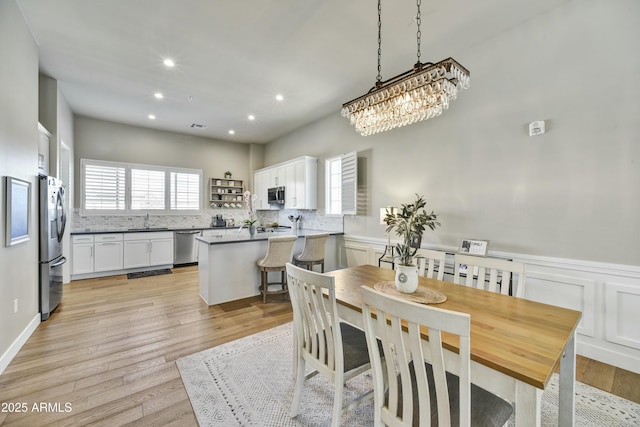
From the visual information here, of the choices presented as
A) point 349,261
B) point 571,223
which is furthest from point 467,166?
point 349,261

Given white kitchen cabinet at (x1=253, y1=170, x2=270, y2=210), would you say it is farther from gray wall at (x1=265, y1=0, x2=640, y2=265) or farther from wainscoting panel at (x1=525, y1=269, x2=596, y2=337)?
wainscoting panel at (x1=525, y1=269, x2=596, y2=337)

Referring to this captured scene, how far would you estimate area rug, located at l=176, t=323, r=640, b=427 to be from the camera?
1752 mm

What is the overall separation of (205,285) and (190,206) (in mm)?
3518

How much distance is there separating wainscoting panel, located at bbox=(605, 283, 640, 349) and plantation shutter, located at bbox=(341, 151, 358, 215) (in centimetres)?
311

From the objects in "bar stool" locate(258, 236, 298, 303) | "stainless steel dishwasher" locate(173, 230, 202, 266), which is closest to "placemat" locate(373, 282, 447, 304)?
"bar stool" locate(258, 236, 298, 303)

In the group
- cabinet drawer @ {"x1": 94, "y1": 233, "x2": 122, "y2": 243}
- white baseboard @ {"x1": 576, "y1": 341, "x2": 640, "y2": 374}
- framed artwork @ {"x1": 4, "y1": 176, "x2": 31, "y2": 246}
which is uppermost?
framed artwork @ {"x1": 4, "y1": 176, "x2": 31, "y2": 246}

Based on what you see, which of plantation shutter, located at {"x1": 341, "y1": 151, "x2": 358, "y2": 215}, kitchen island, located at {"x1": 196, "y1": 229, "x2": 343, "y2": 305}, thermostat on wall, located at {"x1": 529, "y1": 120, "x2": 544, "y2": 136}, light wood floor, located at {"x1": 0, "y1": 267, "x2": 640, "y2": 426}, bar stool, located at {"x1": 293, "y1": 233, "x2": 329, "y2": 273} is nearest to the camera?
light wood floor, located at {"x1": 0, "y1": 267, "x2": 640, "y2": 426}

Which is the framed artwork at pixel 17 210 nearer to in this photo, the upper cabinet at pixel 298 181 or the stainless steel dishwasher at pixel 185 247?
the stainless steel dishwasher at pixel 185 247

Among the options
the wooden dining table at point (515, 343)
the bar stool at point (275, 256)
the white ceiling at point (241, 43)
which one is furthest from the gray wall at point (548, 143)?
the bar stool at point (275, 256)

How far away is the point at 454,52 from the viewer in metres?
3.19

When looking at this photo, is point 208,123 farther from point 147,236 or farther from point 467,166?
point 467,166

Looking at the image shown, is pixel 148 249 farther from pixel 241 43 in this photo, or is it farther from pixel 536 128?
pixel 536 128

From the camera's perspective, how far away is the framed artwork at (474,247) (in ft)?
9.52

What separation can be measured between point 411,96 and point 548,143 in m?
1.66
